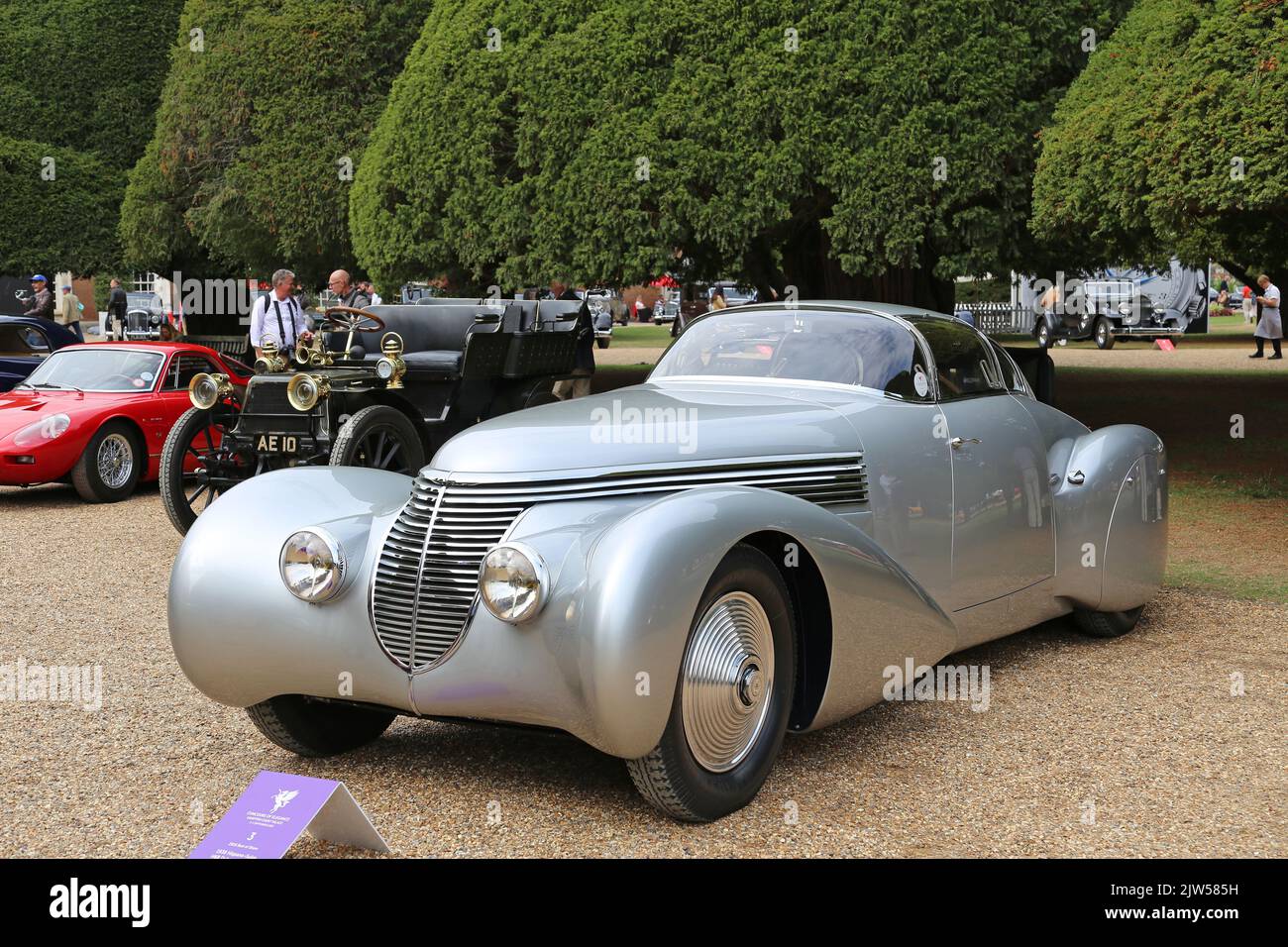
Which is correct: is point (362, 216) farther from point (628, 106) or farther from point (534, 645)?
point (534, 645)

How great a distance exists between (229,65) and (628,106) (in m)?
14.6

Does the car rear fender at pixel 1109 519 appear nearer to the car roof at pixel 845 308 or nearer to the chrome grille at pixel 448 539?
the car roof at pixel 845 308

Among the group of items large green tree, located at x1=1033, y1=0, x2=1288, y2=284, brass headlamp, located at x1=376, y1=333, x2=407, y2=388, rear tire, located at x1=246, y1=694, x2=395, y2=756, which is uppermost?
large green tree, located at x1=1033, y1=0, x2=1288, y2=284

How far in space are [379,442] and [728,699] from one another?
6273mm

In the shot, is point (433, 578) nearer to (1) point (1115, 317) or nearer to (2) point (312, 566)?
(2) point (312, 566)

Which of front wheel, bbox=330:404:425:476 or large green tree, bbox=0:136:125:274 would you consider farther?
large green tree, bbox=0:136:125:274

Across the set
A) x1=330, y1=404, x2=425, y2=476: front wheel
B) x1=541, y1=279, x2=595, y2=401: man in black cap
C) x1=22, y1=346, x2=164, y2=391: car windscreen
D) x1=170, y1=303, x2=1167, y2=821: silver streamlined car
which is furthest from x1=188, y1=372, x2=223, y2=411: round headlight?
x1=170, y1=303, x2=1167, y2=821: silver streamlined car

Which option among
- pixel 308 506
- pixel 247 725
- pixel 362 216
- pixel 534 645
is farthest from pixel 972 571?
pixel 362 216

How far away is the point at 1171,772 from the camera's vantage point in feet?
15.9

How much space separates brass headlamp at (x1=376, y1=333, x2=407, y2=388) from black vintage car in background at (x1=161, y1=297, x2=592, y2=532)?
0.01 meters

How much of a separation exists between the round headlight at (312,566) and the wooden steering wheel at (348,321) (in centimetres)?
652

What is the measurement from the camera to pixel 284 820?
388 centimetres

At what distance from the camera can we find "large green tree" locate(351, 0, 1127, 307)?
13.9 m

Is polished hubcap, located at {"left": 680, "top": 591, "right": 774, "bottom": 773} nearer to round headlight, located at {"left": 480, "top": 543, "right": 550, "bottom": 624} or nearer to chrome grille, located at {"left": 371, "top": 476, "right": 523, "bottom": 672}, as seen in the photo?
round headlight, located at {"left": 480, "top": 543, "right": 550, "bottom": 624}
